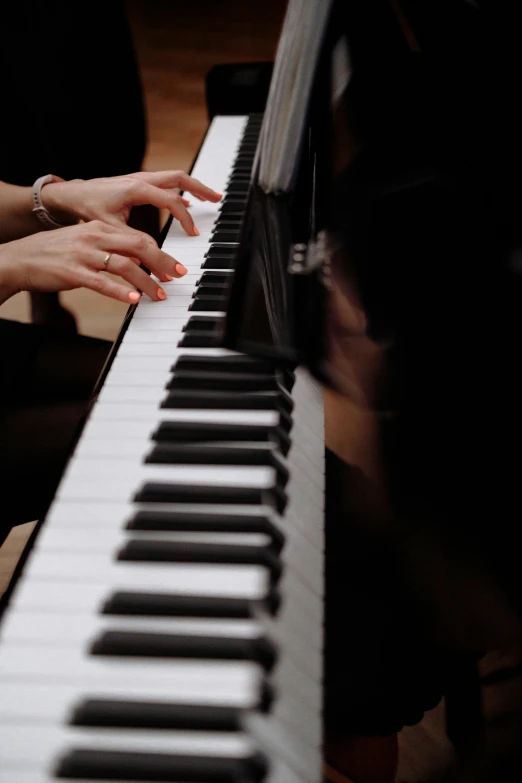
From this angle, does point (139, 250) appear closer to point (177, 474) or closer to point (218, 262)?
point (218, 262)

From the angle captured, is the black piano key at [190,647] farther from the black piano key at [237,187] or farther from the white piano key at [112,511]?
the black piano key at [237,187]

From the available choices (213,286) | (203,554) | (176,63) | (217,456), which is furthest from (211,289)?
(176,63)

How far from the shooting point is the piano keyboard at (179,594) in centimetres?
47

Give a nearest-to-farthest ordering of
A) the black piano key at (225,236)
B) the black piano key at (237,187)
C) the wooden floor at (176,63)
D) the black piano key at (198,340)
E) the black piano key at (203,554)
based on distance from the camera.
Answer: the black piano key at (203,554)
the black piano key at (198,340)
the black piano key at (225,236)
the black piano key at (237,187)
the wooden floor at (176,63)

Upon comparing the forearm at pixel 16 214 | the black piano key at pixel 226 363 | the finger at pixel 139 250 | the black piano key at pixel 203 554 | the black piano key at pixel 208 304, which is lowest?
the black piano key at pixel 203 554

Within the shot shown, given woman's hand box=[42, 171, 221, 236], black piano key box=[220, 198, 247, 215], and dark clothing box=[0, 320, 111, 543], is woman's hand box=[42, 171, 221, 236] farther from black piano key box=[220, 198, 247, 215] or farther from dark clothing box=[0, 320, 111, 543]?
dark clothing box=[0, 320, 111, 543]

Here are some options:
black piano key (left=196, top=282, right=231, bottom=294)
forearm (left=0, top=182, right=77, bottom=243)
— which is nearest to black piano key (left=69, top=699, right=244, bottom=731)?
black piano key (left=196, top=282, right=231, bottom=294)

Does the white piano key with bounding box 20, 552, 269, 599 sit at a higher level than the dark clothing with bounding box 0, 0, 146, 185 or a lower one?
lower

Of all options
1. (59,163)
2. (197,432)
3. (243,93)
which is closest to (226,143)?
(243,93)

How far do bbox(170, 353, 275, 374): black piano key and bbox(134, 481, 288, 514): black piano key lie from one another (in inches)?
7.3

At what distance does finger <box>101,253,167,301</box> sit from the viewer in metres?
0.87

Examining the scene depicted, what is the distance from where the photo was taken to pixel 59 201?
1.13m

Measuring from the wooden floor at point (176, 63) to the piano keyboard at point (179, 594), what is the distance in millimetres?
906

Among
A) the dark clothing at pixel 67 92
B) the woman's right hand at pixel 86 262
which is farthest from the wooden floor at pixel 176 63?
the woman's right hand at pixel 86 262
